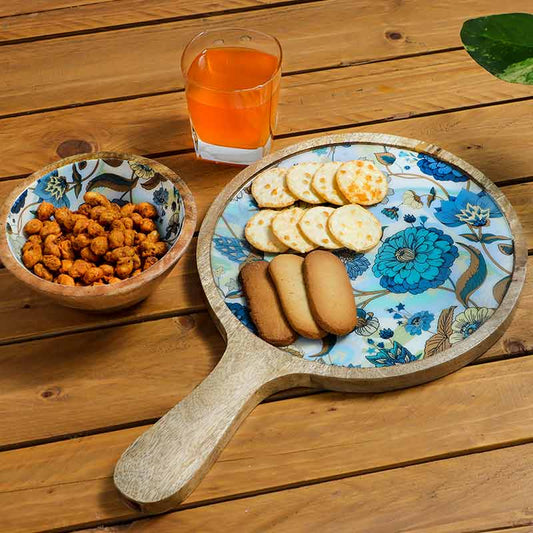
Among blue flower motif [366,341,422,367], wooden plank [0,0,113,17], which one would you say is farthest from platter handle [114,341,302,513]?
wooden plank [0,0,113,17]

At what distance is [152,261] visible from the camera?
1079 millimetres

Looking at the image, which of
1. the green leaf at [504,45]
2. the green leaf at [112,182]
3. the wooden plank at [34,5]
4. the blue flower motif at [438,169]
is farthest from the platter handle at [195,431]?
the wooden plank at [34,5]

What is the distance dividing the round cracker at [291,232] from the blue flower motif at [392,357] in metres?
0.20

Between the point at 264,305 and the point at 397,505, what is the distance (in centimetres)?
33

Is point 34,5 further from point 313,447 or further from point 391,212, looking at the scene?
point 313,447

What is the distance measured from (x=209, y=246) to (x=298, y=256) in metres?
0.14

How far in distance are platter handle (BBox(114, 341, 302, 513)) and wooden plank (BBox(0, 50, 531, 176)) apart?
1.65ft

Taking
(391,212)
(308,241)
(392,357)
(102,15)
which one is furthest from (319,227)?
(102,15)

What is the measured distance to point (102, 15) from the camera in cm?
160

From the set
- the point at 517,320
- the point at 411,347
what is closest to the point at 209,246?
the point at 411,347

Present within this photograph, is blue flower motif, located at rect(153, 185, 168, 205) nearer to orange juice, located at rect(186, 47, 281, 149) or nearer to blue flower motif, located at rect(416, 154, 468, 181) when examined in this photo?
orange juice, located at rect(186, 47, 281, 149)

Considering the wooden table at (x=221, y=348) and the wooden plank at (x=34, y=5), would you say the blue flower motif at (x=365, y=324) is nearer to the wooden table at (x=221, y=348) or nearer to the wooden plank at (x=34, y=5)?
the wooden table at (x=221, y=348)

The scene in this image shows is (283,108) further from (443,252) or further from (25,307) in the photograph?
(25,307)

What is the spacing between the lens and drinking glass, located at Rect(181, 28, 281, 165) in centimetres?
124
